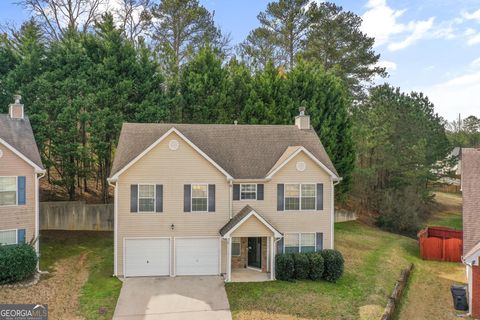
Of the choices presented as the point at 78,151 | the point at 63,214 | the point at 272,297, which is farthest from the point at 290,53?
the point at 272,297

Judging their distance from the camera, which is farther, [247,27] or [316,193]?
[247,27]

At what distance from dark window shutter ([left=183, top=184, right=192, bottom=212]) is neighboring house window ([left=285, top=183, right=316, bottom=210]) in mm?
5001

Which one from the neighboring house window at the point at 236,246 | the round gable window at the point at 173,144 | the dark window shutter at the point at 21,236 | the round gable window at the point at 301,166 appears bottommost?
the neighboring house window at the point at 236,246

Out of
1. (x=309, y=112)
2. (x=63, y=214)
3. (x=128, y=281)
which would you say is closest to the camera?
(x=128, y=281)

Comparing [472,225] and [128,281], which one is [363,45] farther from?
[128,281]

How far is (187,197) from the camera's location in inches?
758

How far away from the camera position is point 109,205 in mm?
26359

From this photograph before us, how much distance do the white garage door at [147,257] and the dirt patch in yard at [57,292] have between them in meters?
2.22

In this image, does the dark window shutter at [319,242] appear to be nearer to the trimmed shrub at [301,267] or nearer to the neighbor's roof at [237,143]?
the trimmed shrub at [301,267]

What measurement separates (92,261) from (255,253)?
29.3 ft

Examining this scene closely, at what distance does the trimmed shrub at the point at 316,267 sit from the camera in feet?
61.5

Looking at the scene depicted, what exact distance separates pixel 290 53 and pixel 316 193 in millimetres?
26851

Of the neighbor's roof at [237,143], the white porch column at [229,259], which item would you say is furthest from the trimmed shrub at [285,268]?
the neighbor's roof at [237,143]

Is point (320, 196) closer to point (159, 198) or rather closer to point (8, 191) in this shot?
point (159, 198)
